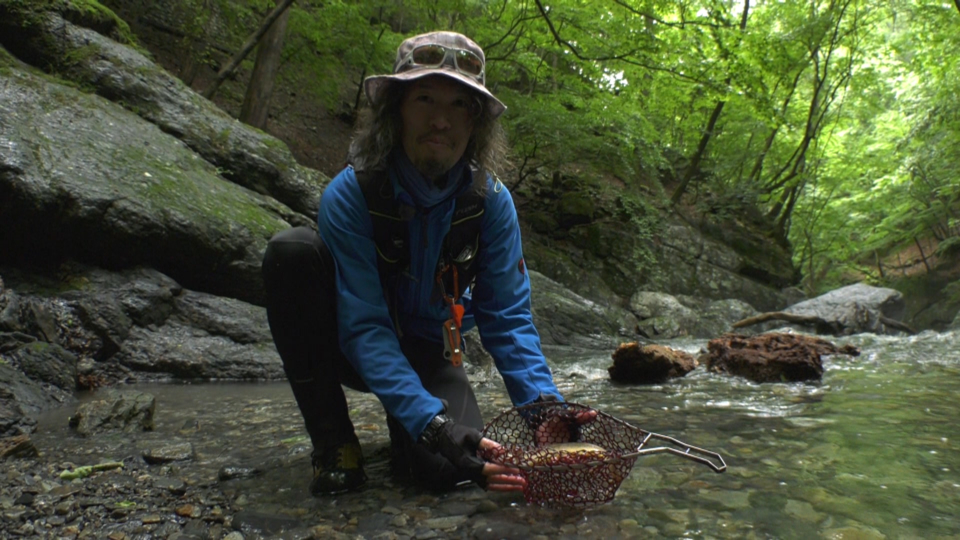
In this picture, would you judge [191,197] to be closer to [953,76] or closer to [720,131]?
[720,131]

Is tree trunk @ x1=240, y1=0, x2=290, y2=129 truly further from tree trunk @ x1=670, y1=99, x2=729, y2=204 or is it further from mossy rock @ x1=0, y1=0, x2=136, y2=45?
tree trunk @ x1=670, y1=99, x2=729, y2=204

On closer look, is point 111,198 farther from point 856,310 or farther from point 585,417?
point 856,310

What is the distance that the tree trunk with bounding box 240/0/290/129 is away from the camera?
9578mm

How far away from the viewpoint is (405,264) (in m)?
2.12

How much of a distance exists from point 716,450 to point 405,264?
1514 millimetres

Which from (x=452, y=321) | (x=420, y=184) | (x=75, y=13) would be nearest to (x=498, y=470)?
(x=452, y=321)

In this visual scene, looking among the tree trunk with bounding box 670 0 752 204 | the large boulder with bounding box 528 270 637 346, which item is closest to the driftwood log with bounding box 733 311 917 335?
the large boulder with bounding box 528 270 637 346

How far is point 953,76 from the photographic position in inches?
490

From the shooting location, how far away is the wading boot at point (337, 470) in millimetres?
1963

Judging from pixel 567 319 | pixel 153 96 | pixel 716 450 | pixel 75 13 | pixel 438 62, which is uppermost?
pixel 75 13

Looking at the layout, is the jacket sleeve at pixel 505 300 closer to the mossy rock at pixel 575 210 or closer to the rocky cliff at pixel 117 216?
the rocky cliff at pixel 117 216

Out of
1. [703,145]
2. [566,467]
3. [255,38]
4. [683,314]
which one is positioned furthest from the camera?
[703,145]

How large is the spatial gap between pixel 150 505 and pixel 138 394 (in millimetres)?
1424

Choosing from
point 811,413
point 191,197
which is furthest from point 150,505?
point 191,197
